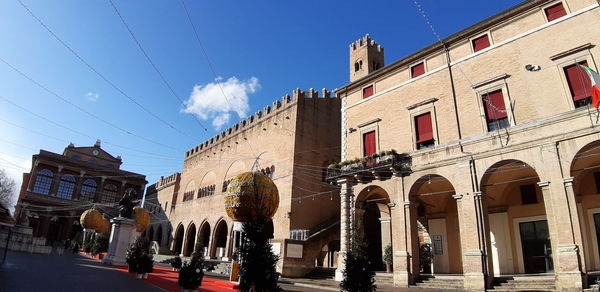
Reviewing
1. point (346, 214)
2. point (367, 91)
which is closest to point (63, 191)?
point (346, 214)

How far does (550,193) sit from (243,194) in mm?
10622

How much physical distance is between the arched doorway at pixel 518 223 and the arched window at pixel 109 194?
189 ft

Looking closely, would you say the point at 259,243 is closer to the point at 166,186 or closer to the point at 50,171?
the point at 166,186

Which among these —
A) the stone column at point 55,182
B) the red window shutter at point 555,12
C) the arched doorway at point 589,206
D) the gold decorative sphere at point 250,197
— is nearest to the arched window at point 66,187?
the stone column at point 55,182

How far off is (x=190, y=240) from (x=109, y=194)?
25.7 metres

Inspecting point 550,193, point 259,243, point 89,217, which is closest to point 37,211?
point 89,217

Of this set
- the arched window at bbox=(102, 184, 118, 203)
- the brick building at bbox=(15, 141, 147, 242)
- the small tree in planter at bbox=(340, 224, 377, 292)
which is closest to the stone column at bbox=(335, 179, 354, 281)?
the small tree in planter at bbox=(340, 224, 377, 292)

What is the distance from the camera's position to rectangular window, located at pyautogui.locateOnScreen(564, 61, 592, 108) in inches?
486

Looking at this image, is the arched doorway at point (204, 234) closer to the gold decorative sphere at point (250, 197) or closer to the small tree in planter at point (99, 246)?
the small tree in planter at point (99, 246)

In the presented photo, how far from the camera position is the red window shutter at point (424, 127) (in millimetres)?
16891

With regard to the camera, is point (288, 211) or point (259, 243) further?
point (288, 211)

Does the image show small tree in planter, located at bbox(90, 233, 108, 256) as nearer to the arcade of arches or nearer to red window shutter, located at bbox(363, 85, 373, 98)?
the arcade of arches

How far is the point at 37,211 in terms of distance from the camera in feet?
161

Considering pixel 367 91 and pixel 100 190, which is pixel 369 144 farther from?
pixel 100 190
